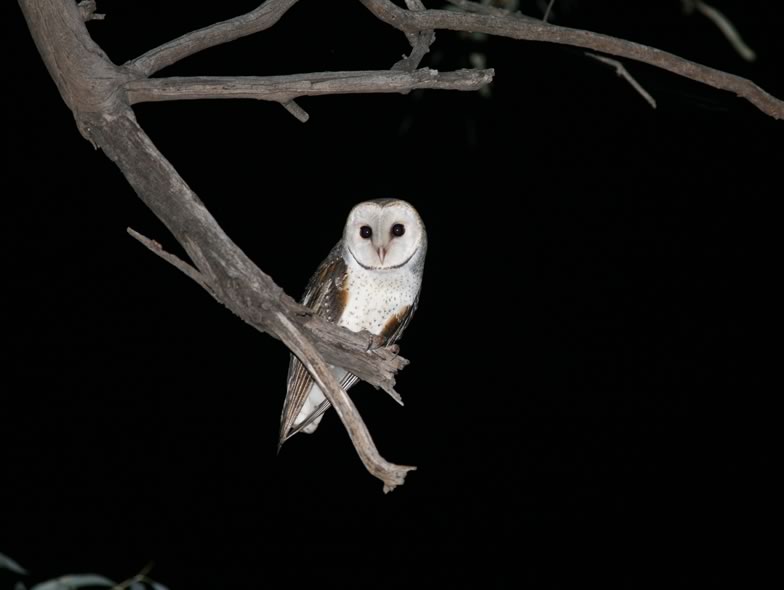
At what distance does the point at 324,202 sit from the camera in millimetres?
4105

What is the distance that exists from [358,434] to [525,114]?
3069mm

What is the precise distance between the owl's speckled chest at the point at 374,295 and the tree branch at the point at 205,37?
0.77 metres

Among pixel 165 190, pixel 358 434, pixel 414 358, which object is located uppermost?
pixel 414 358

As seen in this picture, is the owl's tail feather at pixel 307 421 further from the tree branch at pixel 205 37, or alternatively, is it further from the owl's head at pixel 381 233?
the tree branch at pixel 205 37

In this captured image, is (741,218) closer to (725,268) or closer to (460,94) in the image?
(725,268)

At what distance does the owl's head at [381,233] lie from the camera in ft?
7.47

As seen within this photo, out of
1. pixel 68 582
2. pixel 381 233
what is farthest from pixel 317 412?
pixel 68 582

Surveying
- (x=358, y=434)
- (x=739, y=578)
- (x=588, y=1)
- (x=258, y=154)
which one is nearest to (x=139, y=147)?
(x=358, y=434)

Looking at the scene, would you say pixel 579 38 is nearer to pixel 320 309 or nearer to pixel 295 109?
pixel 295 109

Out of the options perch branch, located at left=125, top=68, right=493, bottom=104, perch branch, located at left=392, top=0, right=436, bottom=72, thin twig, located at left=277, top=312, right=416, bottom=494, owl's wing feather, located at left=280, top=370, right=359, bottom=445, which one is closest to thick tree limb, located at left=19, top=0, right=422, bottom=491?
thin twig, located at left=277, top=312, right=416, bottom=494

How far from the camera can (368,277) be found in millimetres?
2320

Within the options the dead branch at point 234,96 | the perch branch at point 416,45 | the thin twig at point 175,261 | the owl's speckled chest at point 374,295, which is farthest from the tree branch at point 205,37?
the owl's speckled chest at point 374,295

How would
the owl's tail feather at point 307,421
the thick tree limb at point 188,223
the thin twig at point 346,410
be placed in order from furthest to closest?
the owl's tail feather at point 307,421
the thick tree limb at point 188,223
the thin twig at point 346,410

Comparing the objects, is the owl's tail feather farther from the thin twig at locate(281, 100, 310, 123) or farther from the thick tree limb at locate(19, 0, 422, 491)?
the thin twig at locate(281, 100, 310, 123)
